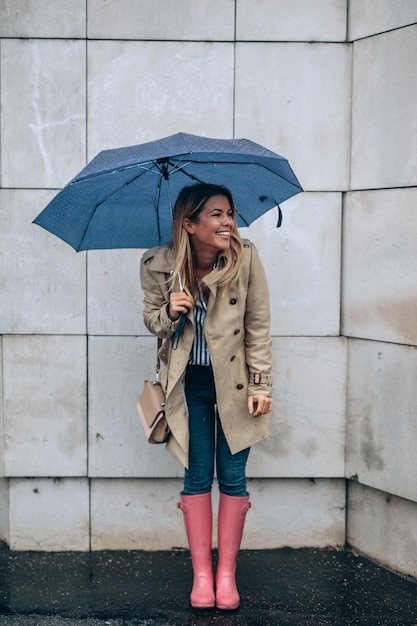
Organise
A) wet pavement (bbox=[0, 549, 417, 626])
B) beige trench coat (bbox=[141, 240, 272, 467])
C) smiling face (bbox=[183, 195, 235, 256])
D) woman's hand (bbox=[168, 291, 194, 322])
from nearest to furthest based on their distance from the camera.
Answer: woman's hand (bbox=[168, 291, 194, 322]), smiling face (bbox=[183, 195, 235, 256]), beige trench coat (bbox=[141, 240, 272, 467]), wet pavement (bbox=[0, 549, 417, 626])

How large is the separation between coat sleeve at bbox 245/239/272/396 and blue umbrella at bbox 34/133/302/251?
340 mm

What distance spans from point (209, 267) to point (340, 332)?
1270 millimetres

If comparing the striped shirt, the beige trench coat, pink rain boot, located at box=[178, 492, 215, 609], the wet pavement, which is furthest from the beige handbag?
the wet pavement

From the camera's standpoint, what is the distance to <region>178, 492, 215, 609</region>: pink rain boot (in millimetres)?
4070

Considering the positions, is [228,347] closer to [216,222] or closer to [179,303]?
[179,303]

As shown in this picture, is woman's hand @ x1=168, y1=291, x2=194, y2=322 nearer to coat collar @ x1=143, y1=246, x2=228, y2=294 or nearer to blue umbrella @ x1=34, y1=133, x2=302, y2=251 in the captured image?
coat collar @ x1=143, y1=246, x2=228, y2=294

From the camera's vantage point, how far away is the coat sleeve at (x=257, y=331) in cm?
392

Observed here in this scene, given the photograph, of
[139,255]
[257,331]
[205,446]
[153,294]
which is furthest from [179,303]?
[139,255]

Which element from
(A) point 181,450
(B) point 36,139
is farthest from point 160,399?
(B) point 36,139

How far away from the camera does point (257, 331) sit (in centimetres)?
396

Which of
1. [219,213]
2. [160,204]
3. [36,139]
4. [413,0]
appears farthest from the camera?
[36,139]

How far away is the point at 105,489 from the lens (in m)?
4.91

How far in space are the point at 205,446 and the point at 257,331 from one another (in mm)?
652

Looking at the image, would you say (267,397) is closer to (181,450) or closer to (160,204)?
(181,450)
